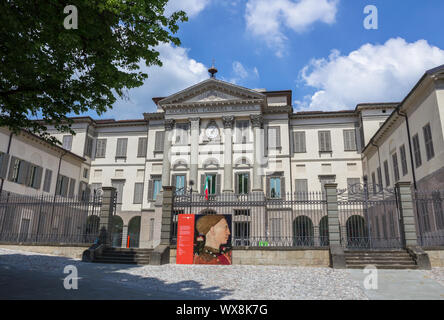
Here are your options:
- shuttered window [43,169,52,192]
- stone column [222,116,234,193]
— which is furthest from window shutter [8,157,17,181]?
stone column [222,116,234,193]

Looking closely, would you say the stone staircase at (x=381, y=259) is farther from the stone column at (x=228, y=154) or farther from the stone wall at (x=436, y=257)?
the stone column at (x=228, y=154)

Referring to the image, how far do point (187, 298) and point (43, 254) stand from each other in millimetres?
11574

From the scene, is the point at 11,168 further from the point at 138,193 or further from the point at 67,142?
the point at 138,193

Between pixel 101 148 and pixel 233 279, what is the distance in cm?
2847

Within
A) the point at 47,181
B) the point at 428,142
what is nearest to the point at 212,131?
the point at 47,181

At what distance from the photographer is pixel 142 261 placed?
1511 cm

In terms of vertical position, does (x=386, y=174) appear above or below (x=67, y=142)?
below

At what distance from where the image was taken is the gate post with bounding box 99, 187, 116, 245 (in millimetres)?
16375

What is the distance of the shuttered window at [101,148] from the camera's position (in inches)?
1397

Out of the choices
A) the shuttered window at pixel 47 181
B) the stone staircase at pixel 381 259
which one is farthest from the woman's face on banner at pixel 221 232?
the shuttered window at pixel 47 181

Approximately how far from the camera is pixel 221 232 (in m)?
14.8

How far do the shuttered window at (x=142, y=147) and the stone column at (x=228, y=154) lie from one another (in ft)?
30.2

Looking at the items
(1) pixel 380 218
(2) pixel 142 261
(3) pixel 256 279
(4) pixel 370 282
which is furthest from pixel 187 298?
(1) pixel 380 218

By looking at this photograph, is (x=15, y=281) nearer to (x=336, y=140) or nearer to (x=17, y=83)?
(x=17, y=83)
